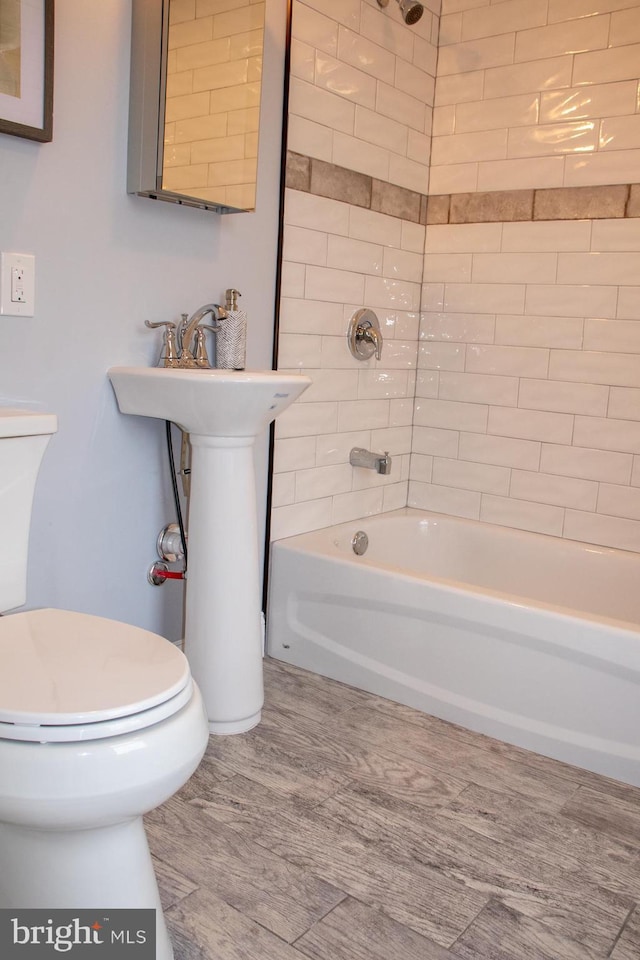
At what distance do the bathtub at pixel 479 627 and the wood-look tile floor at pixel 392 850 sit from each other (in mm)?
106

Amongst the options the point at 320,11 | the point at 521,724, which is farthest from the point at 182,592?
the point at 320,11

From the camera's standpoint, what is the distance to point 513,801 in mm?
2074

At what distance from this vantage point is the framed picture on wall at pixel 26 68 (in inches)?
73.7

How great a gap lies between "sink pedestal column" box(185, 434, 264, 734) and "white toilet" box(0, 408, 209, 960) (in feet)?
2.30

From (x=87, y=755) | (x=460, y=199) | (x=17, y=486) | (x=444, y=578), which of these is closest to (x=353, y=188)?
(x=460, y=199)

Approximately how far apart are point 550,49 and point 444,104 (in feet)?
1.42

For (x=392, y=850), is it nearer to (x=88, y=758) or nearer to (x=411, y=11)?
(x=88, y=758)

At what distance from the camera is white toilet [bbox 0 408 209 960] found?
127cm

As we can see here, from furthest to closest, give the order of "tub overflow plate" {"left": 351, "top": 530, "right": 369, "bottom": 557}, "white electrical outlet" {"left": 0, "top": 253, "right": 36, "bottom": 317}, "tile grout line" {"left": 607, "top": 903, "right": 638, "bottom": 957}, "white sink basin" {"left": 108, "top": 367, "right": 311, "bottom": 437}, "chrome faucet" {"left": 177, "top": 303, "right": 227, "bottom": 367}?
"tub overflow plate" {"left": 351, "top": 530, "right": 369, "bottom": 557} < "chrome faucet" {"left": 177, "top": 303, "right": 227, "bottom": 367} < "white sink basin" {"left": 108, "top": 367, "right": 311, "bottom": 437} < "white electrical outlet" {"left": 0, "top": 253, "right": 36, "bottom": 317} < "tile grout line" {"left": 607, "top": 903, "right": 638, "bottom": 957}

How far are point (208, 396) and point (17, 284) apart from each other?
499 mm

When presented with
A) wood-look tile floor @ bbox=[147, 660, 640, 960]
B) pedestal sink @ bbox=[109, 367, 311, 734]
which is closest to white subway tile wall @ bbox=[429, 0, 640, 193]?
→ pedestal sink @ bbox=[109, 367, 311, 734]

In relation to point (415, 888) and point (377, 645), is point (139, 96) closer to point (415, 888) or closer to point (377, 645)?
point (377, 645)

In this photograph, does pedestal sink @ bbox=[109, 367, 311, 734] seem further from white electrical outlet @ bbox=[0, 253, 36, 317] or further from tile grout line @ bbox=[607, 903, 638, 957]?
tile grout line @ bbox=[607, 903, 638, 957]

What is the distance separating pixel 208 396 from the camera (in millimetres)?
2137
